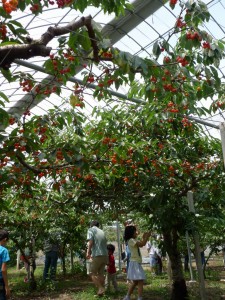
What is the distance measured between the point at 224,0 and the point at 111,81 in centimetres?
486

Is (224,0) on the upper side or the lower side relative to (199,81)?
upper

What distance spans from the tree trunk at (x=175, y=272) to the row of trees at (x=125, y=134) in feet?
0.06

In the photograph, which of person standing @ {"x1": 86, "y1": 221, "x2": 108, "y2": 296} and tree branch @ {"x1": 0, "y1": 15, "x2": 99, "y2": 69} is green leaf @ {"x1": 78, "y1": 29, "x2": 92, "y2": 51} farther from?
person standing @ {"x1": 86, "y1": 221, "x2": 108, "y2": 296}

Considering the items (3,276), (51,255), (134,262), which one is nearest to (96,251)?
(134,262)

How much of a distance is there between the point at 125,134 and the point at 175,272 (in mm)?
2795

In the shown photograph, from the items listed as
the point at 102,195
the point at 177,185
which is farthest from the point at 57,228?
the point at 177,185

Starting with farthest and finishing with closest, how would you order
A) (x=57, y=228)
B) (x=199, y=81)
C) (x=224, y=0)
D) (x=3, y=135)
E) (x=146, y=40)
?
(x=57, y=228)
(x=146, y=40)
(x=224, y=0)
(x=3, y=135)
(x=199, y=81)

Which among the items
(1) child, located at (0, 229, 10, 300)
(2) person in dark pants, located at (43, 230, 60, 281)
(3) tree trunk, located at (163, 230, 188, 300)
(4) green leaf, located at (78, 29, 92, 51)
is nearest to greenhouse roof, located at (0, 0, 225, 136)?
(3) tree trunk, located at (163, 230, 188, 300)

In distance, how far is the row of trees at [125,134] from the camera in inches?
122

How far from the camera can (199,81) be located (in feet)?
11.0

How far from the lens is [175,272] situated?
21.2ft

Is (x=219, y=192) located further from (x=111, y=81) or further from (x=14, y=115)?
(x=14, y=115)

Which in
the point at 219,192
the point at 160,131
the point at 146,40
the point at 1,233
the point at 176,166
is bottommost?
the point at 1,233

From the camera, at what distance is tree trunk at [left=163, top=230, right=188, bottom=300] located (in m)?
6.36
